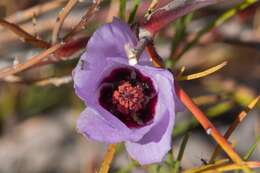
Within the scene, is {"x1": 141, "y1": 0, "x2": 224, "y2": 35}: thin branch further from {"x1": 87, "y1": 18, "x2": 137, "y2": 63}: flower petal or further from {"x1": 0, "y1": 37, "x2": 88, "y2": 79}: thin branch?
{"x1": 0, "y1": 37, "x2": 88, "y2": 79}: thin branch

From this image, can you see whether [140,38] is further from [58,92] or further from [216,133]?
[58,92]

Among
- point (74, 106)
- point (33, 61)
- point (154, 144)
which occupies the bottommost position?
point (74, 106)

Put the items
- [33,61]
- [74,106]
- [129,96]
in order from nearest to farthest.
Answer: [129,96], [33,61], [74,106]

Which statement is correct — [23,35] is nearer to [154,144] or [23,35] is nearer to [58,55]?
[58,55]

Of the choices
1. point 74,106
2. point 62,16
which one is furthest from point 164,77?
point 74,106


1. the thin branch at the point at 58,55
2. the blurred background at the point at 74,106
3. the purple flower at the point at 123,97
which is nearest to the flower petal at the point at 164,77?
the purple flower at the point at 123,97

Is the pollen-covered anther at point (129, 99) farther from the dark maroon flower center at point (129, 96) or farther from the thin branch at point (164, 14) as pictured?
the thin branch at point (164, 14)

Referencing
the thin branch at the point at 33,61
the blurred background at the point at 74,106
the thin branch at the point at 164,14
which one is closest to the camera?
the thin branch at the point at 164,14

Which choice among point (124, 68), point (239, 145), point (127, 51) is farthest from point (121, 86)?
point (239, 145)
